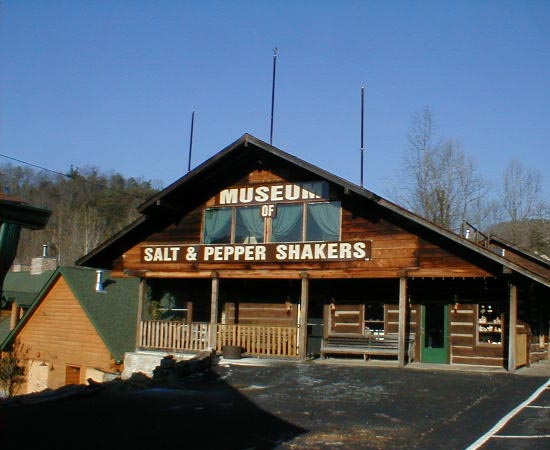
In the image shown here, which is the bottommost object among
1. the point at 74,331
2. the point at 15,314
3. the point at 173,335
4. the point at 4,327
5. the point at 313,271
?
the point at 4,327

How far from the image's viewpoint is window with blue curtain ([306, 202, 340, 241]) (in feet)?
75.3

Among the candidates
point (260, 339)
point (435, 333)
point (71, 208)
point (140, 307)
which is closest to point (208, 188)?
point (140, 307)

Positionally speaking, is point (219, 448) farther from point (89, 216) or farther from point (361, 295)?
point (89, 216)

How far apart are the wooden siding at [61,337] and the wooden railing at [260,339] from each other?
20.7 feet

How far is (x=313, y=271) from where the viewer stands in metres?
23.0

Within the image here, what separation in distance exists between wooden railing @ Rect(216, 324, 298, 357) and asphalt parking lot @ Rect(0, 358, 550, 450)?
3.06 metres

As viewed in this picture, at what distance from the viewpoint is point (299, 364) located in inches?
854

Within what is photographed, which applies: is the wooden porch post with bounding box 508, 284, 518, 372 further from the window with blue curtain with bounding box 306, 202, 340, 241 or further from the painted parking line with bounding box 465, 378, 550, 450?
the window with blue curtain with bounding box 306, 202, 340, 241

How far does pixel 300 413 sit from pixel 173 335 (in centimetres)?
1152

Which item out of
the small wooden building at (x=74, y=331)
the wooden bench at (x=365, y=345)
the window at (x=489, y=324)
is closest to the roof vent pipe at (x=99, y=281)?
the small wooden building at (x=74, y=331)

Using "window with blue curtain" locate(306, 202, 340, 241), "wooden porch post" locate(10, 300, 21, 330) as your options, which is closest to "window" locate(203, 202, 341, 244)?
"window with blue curtain" locate(306, 202, 340, 241)

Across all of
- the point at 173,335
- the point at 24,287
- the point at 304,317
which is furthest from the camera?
the point at 24,287

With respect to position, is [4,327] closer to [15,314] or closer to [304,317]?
[15,314]

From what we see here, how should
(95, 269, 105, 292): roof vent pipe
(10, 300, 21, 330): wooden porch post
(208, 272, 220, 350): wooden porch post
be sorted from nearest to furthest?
(208, 272, 220, 350): wooden porch post, (95, 269, 105, 292): roof vent pipe, (10, 300, 21, 330): wooden porch post
